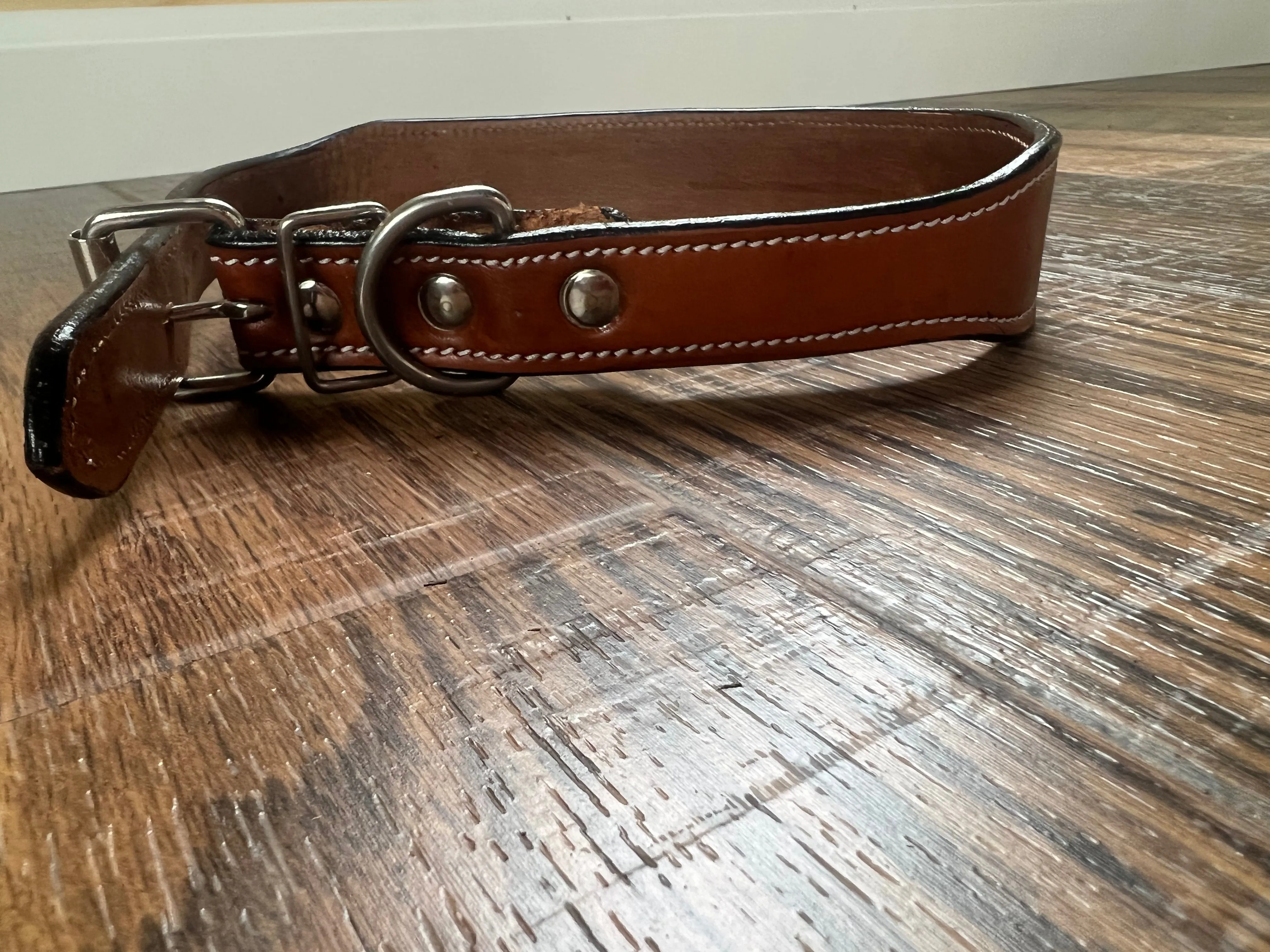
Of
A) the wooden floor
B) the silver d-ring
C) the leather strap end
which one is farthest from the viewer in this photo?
the silver d-ring

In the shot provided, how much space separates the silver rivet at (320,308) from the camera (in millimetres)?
593

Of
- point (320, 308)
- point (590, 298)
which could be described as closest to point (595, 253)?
point (590, 298)

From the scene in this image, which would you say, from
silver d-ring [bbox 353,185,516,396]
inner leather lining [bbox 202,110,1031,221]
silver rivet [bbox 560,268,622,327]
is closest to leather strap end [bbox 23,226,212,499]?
silver d-ring [bbox 353,185,516,396]

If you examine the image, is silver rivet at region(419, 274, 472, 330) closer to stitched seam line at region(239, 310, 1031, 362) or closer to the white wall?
stitched seam line at region(239, 310, 1031, 362)

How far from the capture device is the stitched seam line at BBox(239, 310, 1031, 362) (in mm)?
598

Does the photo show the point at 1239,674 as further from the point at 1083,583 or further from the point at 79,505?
the point at 79,505

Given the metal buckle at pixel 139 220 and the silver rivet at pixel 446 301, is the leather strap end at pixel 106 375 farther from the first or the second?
the silver rivet at pixel 446 301

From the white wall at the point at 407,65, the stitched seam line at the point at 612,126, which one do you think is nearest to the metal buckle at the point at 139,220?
the stitched seam line at the point at 612,126

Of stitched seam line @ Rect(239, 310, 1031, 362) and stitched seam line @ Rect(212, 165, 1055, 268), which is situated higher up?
stitched seam line @ Rect(212, 165, 1055, 268)

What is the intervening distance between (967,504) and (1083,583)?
0.08 m

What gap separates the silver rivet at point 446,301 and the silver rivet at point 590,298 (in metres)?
0.06

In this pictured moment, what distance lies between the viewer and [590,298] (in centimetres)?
58

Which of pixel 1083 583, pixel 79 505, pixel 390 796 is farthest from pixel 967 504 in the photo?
pixel 79 505

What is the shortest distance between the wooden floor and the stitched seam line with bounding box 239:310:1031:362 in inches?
1.6
